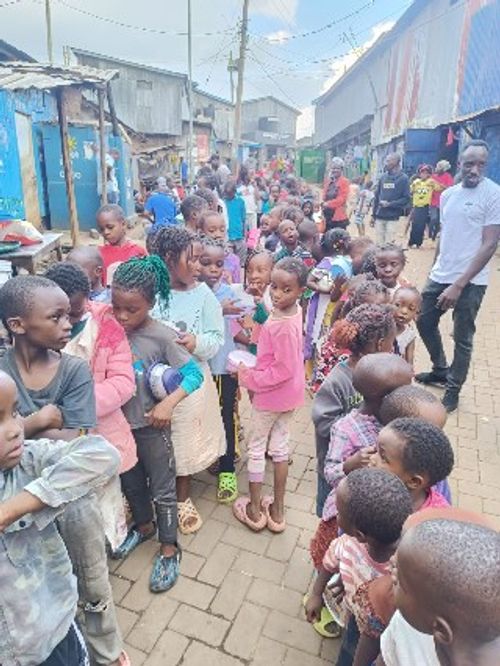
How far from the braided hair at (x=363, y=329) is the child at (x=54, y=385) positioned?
109 centimetres

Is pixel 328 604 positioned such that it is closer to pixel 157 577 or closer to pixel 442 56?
pixel 157 577

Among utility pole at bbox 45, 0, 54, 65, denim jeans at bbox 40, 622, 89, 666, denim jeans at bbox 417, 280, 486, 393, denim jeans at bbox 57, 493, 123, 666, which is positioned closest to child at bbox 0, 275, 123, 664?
denim jeans at bbox 57, 493, 123, 666

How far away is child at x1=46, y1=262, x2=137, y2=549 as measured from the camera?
2135mm

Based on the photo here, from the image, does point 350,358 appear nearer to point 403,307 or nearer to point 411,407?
point 411,407

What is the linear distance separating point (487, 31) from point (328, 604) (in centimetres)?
1602

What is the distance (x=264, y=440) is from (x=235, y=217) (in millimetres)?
4466

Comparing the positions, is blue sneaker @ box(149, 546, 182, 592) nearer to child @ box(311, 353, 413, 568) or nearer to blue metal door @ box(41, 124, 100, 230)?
child @ box(311, 353, 413, 568)

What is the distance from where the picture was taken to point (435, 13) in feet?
63.2

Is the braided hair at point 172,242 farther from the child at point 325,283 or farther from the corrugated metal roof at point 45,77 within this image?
the corrugated metal roof at point 45,77

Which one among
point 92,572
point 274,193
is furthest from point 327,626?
point 274,193

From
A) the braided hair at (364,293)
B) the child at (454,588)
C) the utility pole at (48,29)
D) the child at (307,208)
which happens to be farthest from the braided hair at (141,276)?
the utility pole at (48,29)

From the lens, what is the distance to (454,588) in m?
0.95

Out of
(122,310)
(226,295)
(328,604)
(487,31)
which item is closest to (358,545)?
(328,604)

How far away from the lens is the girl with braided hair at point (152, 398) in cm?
225
